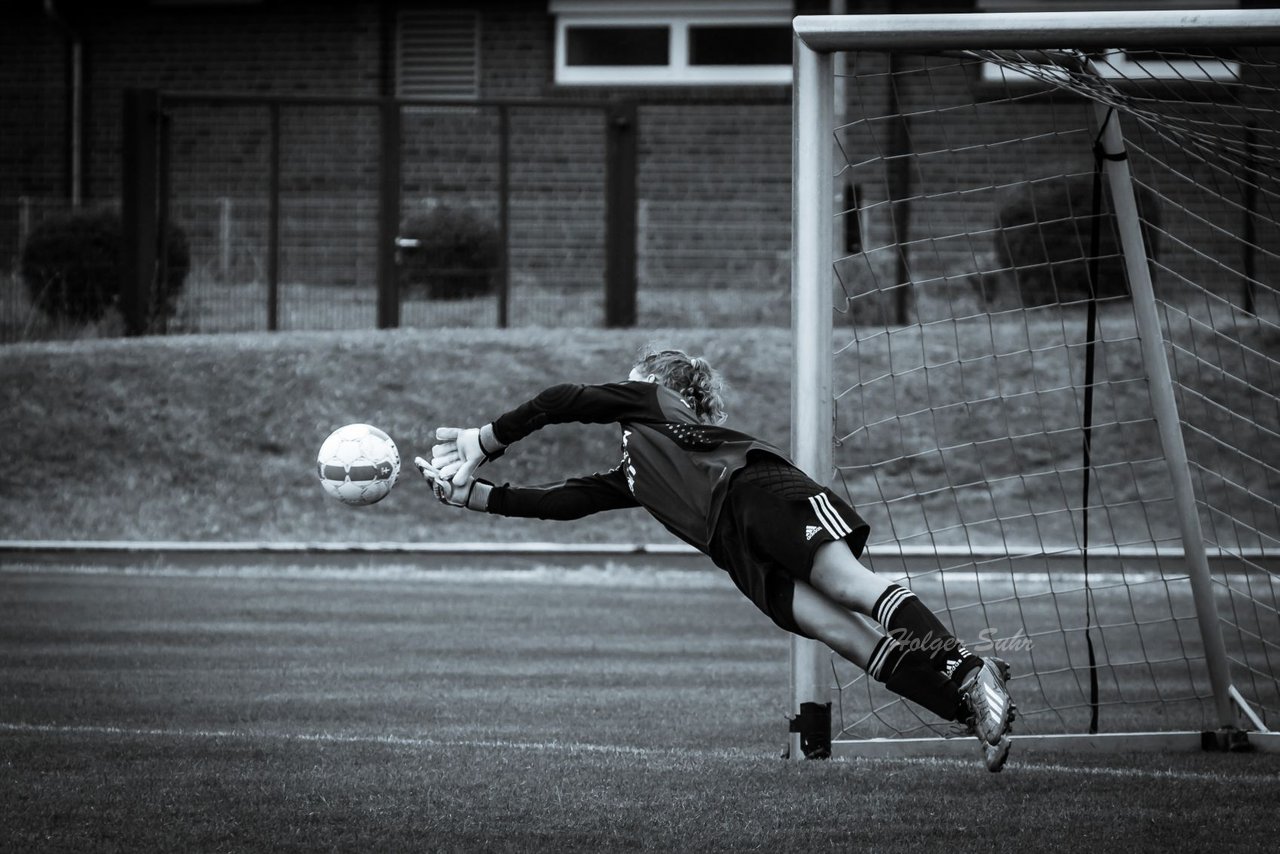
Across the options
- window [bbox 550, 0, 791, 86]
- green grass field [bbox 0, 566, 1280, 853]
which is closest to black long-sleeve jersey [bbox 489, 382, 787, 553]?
green grass field [bbox 0, 566, 1280, 853]

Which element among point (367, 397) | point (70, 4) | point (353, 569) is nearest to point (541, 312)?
point (367, 397)

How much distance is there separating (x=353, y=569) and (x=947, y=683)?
952cm

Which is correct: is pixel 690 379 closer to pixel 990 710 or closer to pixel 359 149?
pixel 990 710

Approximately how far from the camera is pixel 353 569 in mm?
14500

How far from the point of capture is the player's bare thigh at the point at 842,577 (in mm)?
5949

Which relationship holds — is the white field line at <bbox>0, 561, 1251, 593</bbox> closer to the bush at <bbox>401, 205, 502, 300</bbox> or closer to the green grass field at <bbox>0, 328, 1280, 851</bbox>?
the green grass field at <bbox>0, 328, 1280, 851</bbox>

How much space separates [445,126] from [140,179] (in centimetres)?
365

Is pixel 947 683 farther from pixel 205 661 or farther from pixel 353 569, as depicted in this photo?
pixel 353 569

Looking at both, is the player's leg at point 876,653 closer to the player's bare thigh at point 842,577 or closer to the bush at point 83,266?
the player's bare thigh at point 842,577

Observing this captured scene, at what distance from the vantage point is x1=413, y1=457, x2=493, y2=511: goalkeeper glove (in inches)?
267

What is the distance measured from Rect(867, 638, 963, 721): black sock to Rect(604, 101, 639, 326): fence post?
14000 millimetres

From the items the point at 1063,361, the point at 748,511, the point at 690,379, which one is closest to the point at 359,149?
the point at 1063,361

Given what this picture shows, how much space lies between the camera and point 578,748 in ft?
23.2

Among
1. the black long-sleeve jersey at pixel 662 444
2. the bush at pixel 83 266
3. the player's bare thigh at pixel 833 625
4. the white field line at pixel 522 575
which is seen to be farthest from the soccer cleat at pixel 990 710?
the bush at pixel 83 266
